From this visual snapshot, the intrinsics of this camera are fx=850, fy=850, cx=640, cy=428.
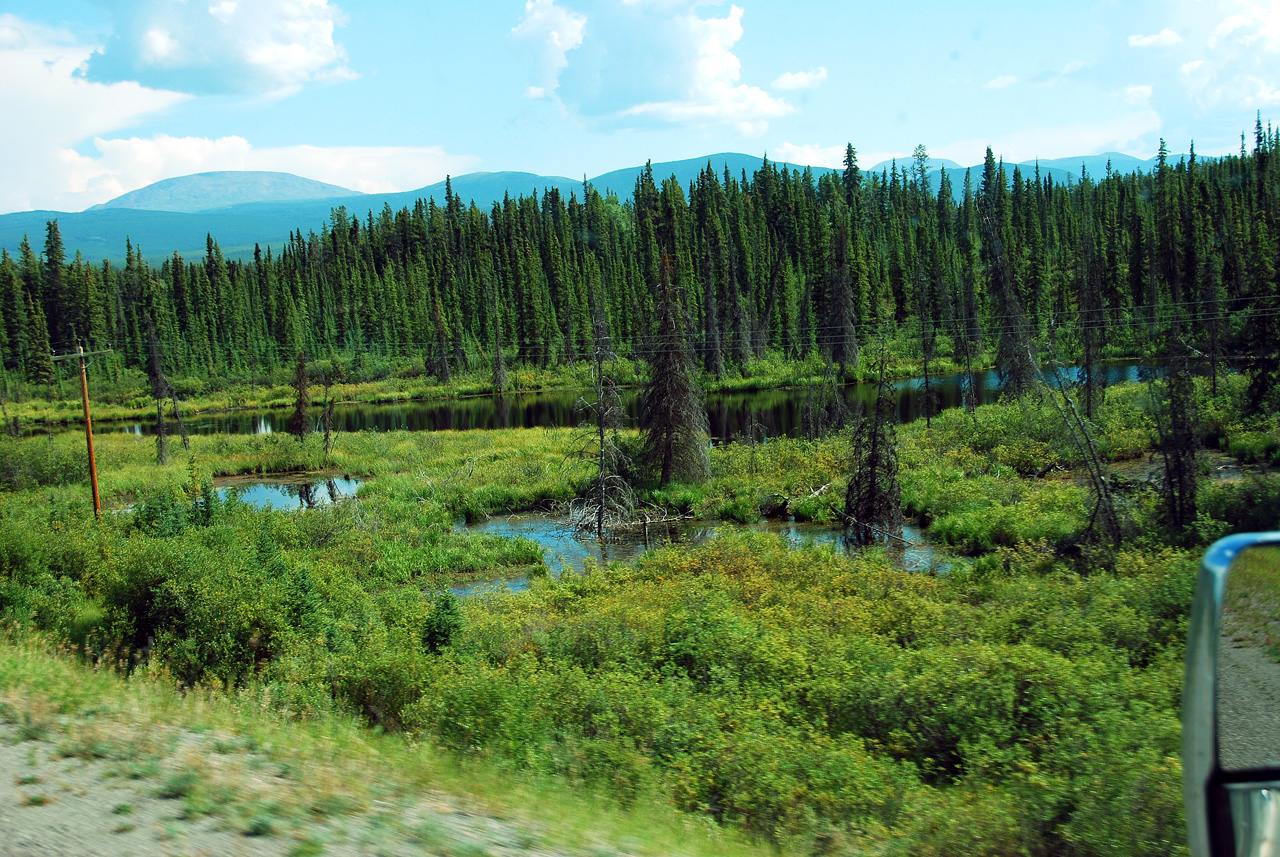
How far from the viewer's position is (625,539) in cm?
3039

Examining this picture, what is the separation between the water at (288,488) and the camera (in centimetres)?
4128

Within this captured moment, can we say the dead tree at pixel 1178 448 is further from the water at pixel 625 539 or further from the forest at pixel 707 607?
the water at pixel 625 539

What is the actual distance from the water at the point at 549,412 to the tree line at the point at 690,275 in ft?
22.6

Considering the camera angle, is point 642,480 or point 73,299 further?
point 73,299

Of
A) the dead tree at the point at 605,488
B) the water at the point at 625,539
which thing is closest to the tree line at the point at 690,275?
the dead tree at the point at 605,488

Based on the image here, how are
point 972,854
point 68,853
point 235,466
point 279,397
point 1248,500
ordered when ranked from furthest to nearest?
point 279,397 < point 235,466 < point 1248,500 < point 972,854 < point 68,853

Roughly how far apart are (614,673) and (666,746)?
8.98ft

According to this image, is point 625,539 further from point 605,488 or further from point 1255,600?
point 1255,600

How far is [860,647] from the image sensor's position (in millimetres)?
12281

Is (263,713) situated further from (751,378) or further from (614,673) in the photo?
(751,378)

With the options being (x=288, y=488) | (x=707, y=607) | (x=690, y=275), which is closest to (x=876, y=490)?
(x=707, y=607)

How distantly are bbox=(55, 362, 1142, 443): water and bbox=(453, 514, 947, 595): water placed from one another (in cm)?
1989

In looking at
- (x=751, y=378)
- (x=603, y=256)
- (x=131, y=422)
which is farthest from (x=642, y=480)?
(x=603, y=256)

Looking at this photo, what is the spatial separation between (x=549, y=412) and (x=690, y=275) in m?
41.7
